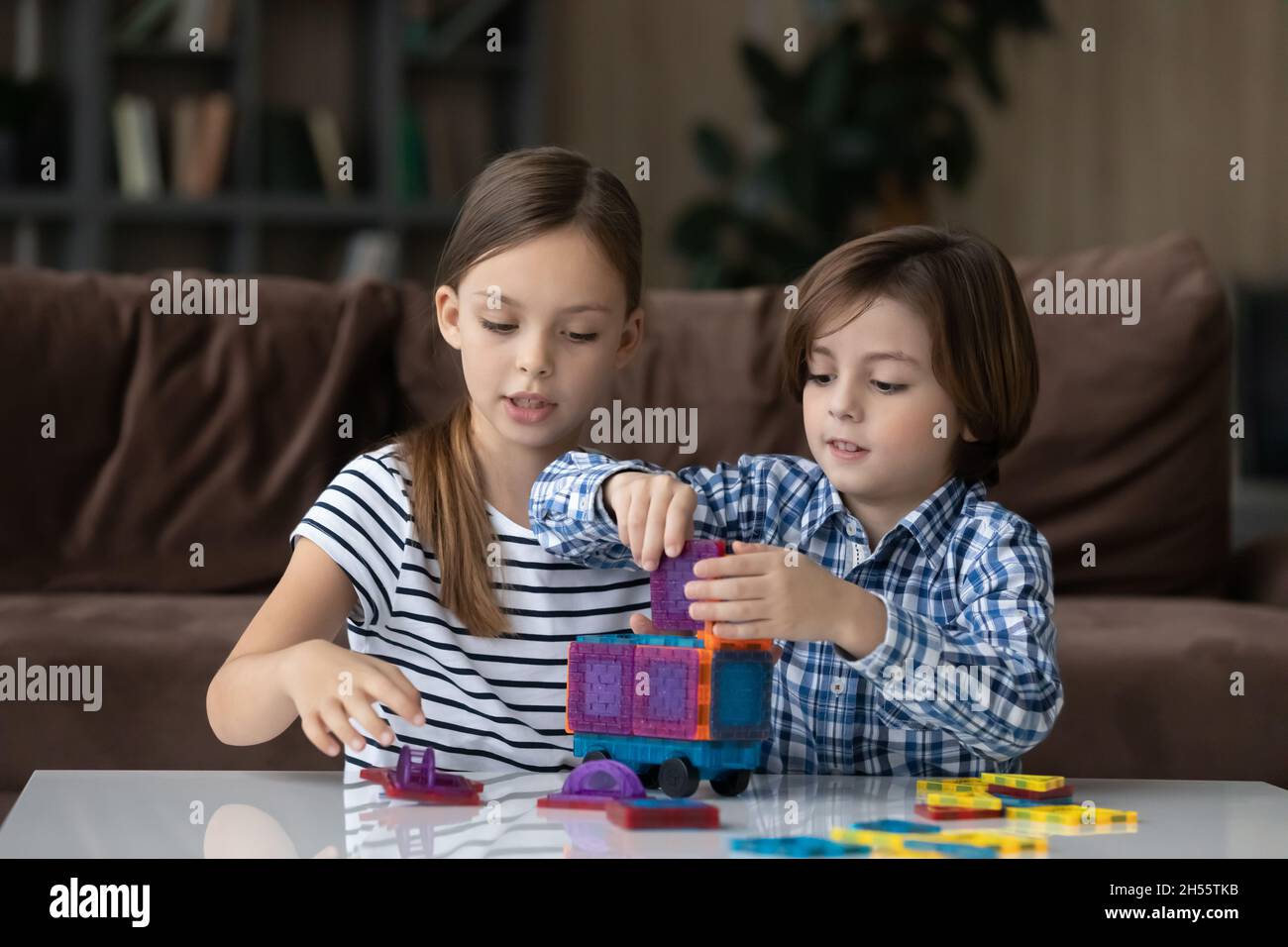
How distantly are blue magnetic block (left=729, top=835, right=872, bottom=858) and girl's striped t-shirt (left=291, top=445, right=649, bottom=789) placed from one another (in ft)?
1.28

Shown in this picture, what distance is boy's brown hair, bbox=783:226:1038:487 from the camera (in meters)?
1.06

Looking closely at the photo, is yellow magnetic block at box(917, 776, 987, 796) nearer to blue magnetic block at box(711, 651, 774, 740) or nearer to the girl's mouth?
blue magnetic block at box(711, 651, 774, 740)

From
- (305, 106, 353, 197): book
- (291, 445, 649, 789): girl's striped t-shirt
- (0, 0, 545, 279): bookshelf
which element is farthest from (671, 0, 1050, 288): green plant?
(291, 445, 649, 789): girl's striped t-shirt

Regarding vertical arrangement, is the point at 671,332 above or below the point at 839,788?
above

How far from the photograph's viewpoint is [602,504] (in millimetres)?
957

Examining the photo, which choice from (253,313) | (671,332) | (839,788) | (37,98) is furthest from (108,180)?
(839,788)

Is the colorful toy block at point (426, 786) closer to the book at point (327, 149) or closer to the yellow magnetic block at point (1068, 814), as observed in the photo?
the yellow magnetic block at point (1068, 814)

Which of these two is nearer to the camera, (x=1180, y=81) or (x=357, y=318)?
(x=357, y=318)

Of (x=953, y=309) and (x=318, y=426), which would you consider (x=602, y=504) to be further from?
(x=318, y=426)

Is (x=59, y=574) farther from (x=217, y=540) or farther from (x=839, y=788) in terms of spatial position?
(x=839, y=788)
